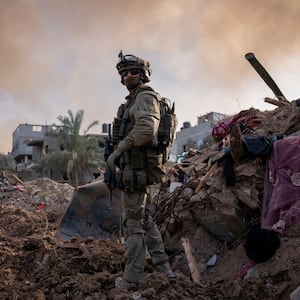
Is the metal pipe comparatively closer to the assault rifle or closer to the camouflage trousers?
the assault rifle

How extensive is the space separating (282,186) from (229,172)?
703mm

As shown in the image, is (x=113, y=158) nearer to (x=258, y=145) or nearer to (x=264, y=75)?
(x=258, y=145)

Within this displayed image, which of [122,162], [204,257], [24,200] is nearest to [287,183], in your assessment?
[204,257]

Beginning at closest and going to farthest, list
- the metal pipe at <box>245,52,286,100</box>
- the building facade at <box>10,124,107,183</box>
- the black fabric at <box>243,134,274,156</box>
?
the black fabric at <box>243,134,274,156</box>
the metal pipe at <box>245,52,286,100</box>
the building facade at <box>10,124,107,183</box>

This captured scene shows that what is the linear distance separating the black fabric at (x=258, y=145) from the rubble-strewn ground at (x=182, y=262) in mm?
154

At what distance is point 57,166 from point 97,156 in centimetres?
257

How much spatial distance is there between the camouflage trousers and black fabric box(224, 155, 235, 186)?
1.47 meters

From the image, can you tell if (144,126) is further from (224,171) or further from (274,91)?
(274,91)

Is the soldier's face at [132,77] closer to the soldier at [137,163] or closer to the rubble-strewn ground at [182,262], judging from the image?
the soldier at [137,163]

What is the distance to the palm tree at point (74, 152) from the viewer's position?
2438 cm

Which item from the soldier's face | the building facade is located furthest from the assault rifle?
the building facade

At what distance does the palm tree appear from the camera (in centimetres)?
2438

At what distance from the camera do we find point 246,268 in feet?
13.5

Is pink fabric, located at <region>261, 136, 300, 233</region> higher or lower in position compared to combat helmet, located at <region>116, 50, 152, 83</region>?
lower
